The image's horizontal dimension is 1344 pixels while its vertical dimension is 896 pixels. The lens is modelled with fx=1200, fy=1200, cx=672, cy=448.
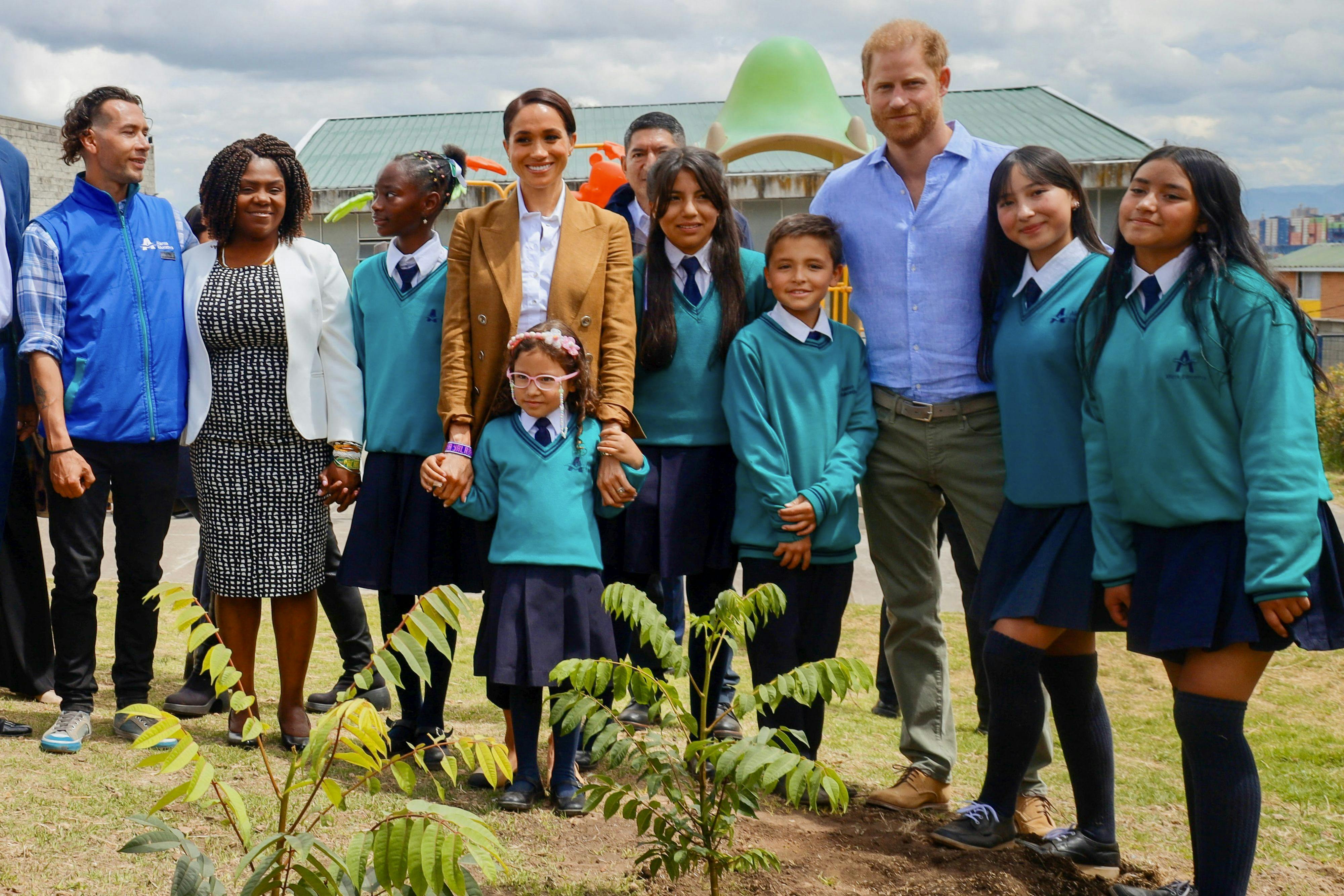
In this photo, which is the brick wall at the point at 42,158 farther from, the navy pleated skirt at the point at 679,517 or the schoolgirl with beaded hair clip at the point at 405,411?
the navy pleated skirt at the point at 679,517

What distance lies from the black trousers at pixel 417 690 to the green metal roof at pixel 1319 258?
55.0 meters

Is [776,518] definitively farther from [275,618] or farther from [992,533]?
[275,618]

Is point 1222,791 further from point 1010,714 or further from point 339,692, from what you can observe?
point 339,692

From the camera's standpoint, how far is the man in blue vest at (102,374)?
167 inches

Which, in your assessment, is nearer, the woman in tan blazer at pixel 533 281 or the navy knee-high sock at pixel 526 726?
the navy knee-high sock at pixel 526 726

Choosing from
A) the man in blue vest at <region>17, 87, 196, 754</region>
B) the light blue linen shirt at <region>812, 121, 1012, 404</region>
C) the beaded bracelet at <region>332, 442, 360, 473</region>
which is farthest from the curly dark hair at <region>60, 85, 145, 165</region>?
the light blue linen shirt at <region>812, 121, 1012, 404</region>

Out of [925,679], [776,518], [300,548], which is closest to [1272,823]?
[925,679]

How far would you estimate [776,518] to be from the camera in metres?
3.81

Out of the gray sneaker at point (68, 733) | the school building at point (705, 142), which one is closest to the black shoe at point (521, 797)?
the gray sneaker at point (68, 733)

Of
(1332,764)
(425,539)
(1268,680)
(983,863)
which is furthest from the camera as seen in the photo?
(1268,680)

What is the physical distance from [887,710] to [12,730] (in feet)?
12.3

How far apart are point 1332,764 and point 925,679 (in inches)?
87.5

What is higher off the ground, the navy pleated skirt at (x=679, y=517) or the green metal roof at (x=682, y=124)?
the green metal roof at (x=682, y=124)

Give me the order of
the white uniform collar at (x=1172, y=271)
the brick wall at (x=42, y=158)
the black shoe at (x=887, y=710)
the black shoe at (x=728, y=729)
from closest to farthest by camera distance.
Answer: the white uniform collar at (x=1172, y=271) < the black shoe at (x=728, y=729) < the black shoe at (x=887, y=710) < the brick wall at (x=42, y=158)
